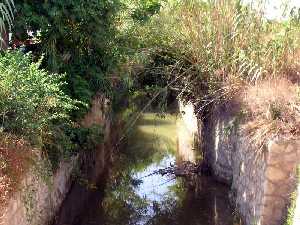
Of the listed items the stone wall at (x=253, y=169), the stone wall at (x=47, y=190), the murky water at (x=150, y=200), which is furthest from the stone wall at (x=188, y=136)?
the stone wall at (x=47, y=190)

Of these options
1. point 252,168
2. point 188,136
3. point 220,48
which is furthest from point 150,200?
point 188,136

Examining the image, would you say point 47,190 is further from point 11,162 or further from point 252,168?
point 252,168

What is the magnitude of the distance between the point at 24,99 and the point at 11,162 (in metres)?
0.93

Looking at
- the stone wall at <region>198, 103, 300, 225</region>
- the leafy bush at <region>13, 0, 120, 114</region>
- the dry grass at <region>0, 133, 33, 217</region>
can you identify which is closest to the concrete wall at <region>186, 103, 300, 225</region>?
the stone wall at <region>198, 103, 300, 225</region>

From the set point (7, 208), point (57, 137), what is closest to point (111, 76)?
point (57, 137)

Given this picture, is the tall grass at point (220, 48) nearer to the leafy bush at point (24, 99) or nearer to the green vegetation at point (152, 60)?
the green vegetation at point (152, 60)

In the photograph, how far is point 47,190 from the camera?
25.8 feet

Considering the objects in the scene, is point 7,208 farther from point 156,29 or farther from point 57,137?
point 156,29

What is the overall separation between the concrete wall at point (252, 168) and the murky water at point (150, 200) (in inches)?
19.1

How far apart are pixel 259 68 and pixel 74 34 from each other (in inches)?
152

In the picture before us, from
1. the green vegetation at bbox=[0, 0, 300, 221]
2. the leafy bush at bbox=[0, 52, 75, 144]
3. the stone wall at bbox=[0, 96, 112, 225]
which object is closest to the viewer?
the stone wall at bbox=[0, 96, 112, 225]

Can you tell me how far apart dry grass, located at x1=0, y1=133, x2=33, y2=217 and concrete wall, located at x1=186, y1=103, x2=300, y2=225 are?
141 inches

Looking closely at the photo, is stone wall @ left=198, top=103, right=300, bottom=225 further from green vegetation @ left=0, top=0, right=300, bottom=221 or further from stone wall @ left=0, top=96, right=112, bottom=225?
stone wall @ left=0, top=96, right=112, bottom=225

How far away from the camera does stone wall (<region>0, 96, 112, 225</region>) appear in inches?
241
